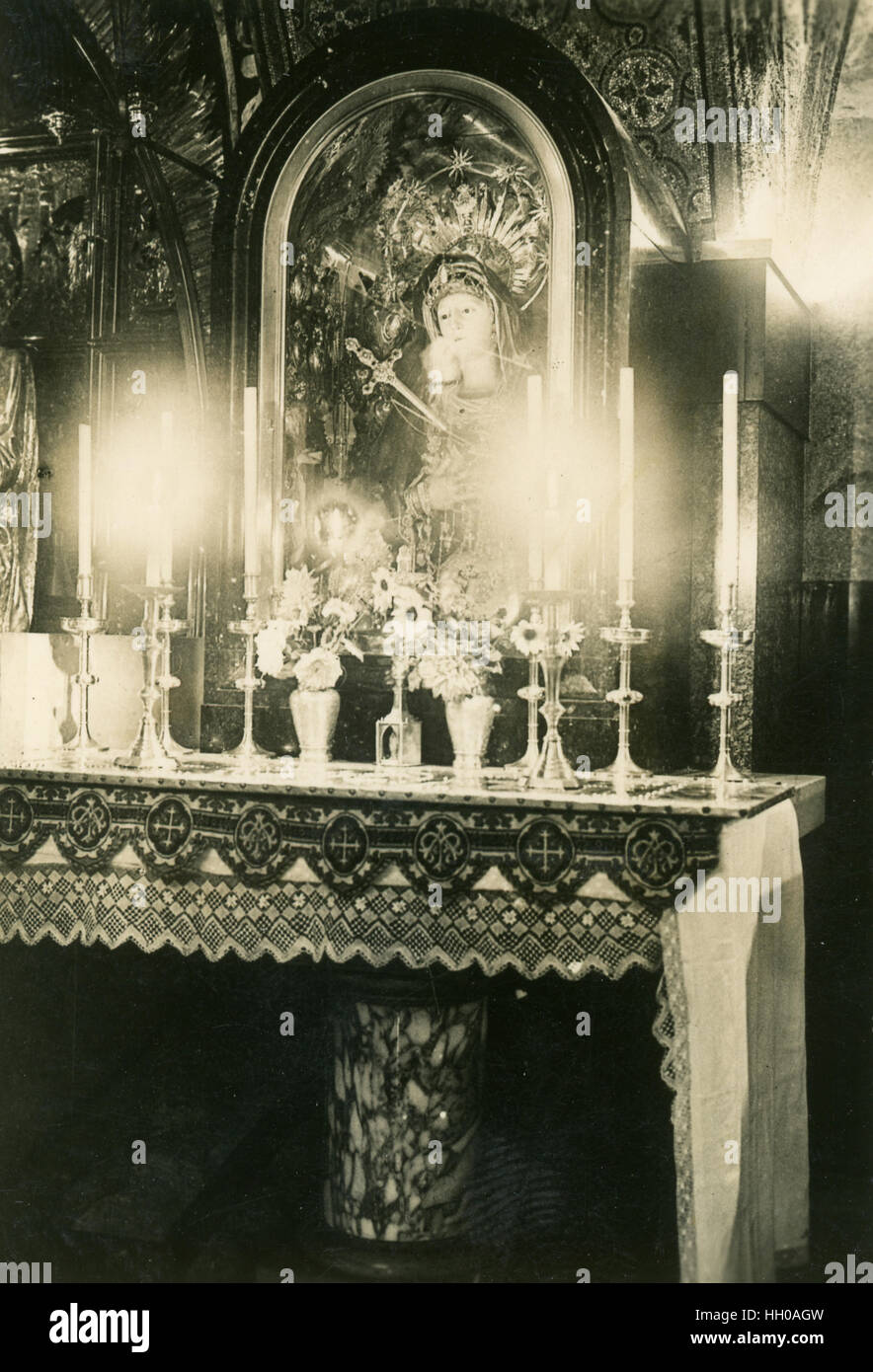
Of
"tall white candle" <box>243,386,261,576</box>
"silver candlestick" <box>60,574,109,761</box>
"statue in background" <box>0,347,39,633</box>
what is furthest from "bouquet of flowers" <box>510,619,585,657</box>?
"statue in background" <box>0,347,39,633</box>

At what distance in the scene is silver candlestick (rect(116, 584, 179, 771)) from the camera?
4.22 metres

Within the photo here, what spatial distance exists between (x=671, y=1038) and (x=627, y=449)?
65.6 inches

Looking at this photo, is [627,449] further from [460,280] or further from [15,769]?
[15,769]

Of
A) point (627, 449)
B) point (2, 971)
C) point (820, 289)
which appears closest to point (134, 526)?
point (2, 971)

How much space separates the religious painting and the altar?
0.97 meters

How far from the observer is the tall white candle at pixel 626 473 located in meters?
3.91

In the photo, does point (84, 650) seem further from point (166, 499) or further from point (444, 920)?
point (444, 920)

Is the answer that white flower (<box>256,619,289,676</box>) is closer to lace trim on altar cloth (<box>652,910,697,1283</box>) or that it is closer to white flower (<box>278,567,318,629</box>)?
white flower (<box>278,567,318,629</box>)

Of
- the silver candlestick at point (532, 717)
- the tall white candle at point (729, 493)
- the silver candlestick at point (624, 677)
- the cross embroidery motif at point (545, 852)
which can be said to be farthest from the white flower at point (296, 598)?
the tall white candle at point (729, 493)

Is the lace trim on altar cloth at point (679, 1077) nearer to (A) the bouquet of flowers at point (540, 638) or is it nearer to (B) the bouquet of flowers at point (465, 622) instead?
(A) the bouquet of flowers at point (540, 638)

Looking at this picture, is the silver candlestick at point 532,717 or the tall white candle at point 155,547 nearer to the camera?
→ the silver candlestick at point 532,717

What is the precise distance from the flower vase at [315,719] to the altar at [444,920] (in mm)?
118

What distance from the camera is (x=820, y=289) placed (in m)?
4.78

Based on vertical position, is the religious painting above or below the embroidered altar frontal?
above
